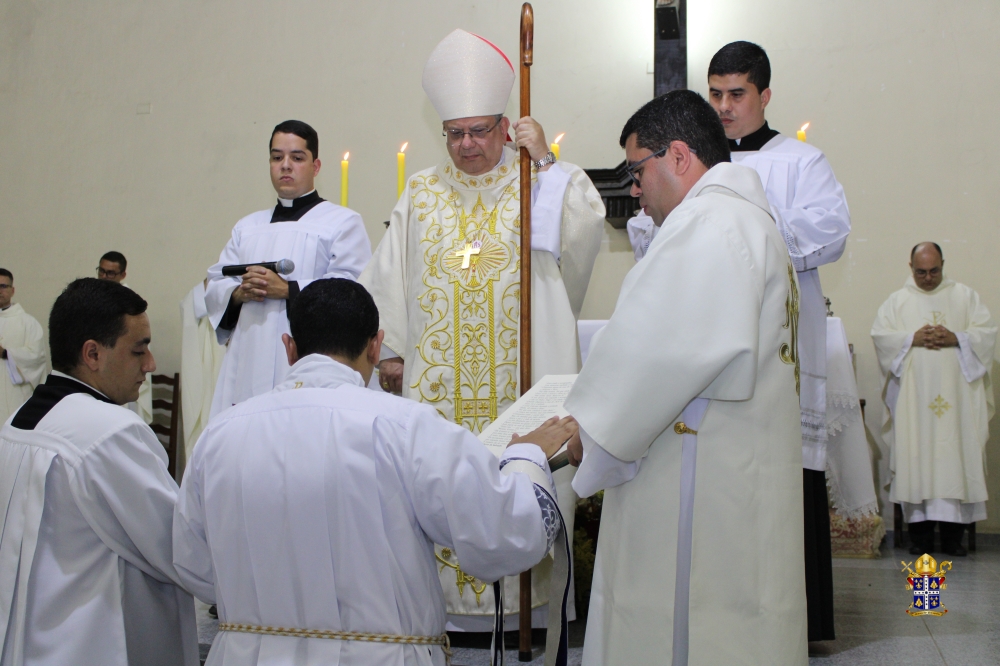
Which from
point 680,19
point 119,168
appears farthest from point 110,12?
point 680,19

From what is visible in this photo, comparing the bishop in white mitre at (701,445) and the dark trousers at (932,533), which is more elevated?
the bishop in white mitre at (701,445)

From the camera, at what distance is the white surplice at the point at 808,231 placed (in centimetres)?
338

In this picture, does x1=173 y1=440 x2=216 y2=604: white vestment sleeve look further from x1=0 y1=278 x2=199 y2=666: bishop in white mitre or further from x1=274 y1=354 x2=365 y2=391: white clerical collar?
x1=274 y1=354 x2=365 y2=391: white clerical collar

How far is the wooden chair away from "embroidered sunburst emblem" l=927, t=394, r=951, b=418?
5.77 m

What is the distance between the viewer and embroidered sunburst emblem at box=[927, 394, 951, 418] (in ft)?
20.8

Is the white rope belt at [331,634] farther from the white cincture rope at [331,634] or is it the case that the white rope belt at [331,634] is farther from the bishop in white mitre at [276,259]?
the bishop in white mitre at [276,259]

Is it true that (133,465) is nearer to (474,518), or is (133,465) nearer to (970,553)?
(474,518)

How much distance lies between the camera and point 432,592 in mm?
1884

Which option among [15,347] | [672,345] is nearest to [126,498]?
[672,345]

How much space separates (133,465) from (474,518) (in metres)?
0.84

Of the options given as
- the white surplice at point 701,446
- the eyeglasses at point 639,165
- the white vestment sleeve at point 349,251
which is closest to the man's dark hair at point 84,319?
the white surplice at point 701,446

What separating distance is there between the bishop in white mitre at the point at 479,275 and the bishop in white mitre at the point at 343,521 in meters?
1.76

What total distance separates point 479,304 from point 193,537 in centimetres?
193

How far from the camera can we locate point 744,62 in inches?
140
